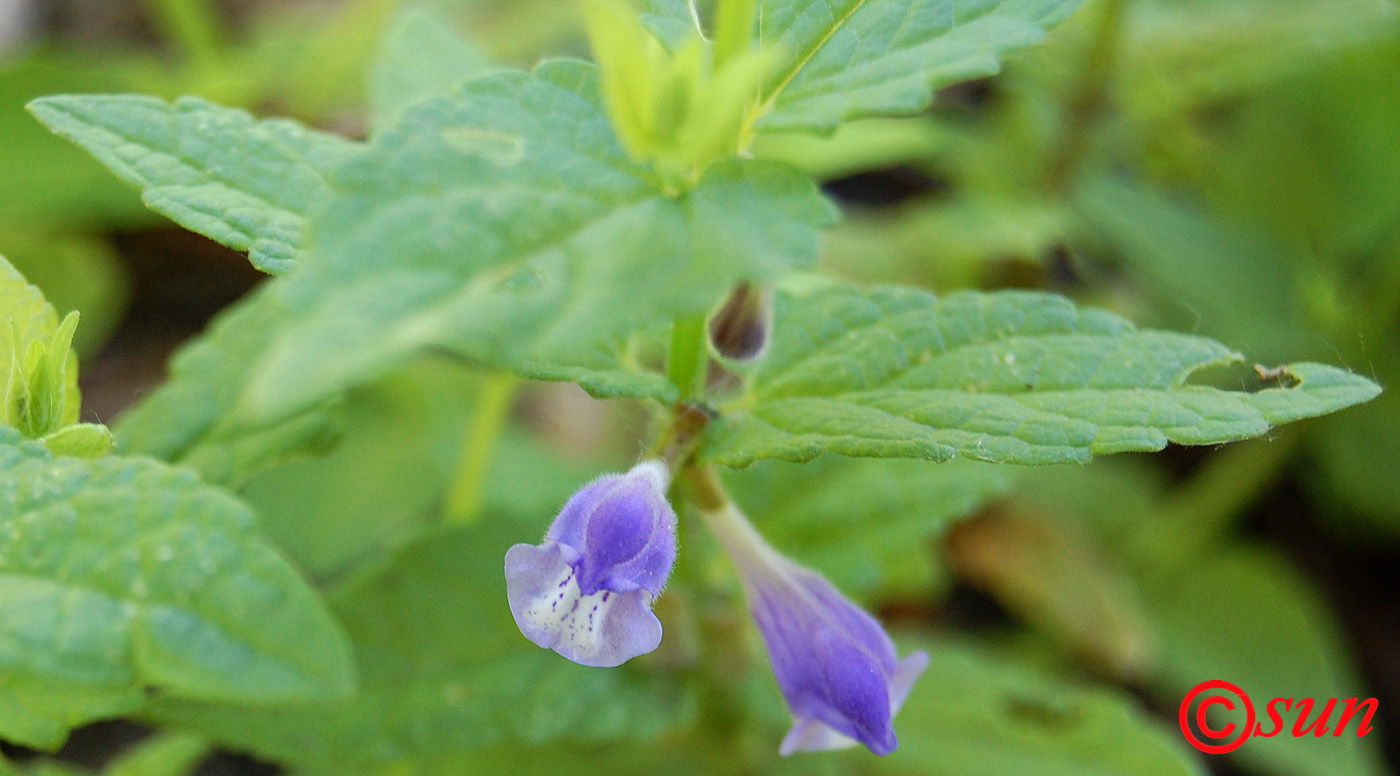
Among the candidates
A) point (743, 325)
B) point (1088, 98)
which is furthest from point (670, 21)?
point (1088, 98)

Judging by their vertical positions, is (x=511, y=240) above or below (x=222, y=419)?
above

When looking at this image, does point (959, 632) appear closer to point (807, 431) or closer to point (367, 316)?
point (807, 431)

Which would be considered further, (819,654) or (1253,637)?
(1253,637)

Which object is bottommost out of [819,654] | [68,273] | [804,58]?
[68,273]

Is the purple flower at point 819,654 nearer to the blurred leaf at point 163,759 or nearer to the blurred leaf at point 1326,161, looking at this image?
the blurred leaf at point 163,759

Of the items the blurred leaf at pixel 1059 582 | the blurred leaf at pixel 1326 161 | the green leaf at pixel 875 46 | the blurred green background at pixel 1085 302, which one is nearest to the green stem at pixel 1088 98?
the blurred green background at pixel 1085 302

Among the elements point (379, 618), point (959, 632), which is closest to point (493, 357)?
point (379, 618)

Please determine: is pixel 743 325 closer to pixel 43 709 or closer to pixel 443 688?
pixel 443 688
